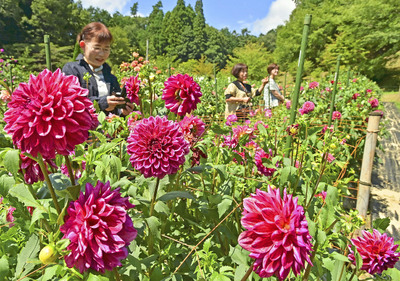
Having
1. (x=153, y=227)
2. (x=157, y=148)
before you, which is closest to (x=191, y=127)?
(x=157, y=148)

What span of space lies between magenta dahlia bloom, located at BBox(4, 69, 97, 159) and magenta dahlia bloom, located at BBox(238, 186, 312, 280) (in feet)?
1.32

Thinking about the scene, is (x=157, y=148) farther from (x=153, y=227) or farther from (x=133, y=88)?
(x=133, y=88)

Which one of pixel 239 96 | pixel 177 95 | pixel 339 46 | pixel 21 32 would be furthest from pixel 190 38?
pixel 177 95

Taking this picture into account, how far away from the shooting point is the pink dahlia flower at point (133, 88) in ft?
3.64

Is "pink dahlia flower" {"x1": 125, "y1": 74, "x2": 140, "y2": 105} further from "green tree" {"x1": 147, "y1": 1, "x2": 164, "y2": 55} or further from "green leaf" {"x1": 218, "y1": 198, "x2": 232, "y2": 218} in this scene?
"green tree" {"x1": 147, "y1": 1, "x2": 164, "y2": 55}

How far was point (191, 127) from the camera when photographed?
1.01 m

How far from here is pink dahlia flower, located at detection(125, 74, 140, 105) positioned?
111 centimetres

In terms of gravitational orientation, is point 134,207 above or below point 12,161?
below

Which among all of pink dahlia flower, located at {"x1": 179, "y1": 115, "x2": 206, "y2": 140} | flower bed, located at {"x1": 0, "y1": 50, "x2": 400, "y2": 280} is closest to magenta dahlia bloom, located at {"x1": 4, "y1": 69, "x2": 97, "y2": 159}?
flower bed, located at {"x1": 0, "y1": 50, "x2": 400, "y2": 280}

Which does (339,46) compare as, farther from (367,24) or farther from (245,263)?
(245,263)

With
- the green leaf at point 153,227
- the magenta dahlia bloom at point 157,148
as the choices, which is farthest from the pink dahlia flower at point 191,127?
the green leaf at point 153,227

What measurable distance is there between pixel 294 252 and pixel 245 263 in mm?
Result: 316

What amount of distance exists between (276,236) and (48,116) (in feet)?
1.67

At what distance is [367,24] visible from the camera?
18.8 meters
